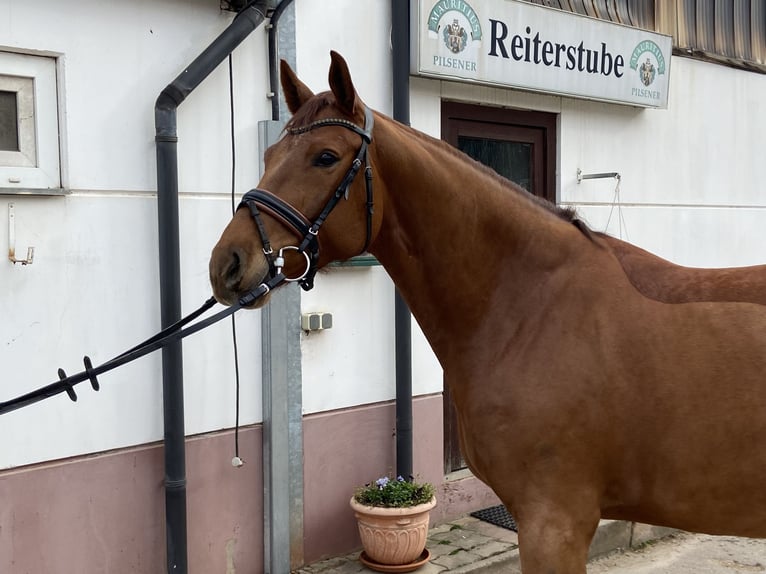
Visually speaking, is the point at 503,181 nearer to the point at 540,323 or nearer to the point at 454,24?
the point at 540,323

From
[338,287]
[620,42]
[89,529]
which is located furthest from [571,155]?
[89,529]

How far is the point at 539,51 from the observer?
5.13 meters

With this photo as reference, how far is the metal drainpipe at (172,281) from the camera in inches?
139

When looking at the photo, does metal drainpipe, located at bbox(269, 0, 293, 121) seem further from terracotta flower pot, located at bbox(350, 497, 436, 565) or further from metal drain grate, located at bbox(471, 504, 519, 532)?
metal drain grate, located at bbox(471, 504, 519, 532)

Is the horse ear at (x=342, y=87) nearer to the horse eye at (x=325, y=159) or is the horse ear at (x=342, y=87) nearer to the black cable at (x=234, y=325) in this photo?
the horse eye at (x=325, y=159)

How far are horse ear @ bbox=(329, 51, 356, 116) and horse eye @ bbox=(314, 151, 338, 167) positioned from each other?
182 mm

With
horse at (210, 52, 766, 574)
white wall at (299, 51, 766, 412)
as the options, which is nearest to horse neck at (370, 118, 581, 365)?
horse at (210, 52, 766, 574)

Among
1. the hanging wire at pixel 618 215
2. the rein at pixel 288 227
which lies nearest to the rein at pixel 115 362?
the rein at pixel 288 227

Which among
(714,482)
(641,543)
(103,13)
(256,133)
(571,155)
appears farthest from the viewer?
(571,155)

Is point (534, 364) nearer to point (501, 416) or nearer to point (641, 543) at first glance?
point (501, 416)

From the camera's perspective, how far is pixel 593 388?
237 centimetres

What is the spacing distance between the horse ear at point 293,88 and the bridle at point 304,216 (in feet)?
0.69

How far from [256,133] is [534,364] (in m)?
2.32

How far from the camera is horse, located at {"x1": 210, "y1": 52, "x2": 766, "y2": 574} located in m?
2.28
